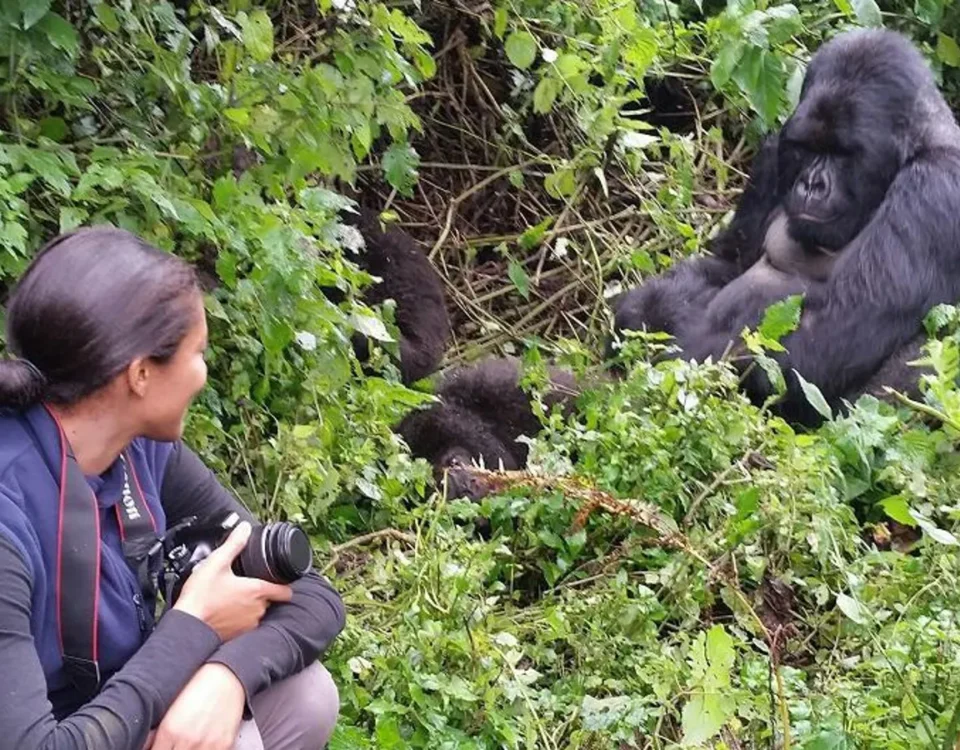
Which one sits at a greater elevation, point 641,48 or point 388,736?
point 641,48

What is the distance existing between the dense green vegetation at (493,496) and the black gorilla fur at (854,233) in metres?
0.19

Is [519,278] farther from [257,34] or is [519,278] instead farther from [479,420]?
[257,34]

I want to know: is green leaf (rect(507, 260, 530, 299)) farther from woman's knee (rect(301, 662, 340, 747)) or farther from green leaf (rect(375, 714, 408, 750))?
woman's knee (rect(301, 662, 340, 747))

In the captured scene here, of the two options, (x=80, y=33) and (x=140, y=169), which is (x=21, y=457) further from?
(x=80, y=33)

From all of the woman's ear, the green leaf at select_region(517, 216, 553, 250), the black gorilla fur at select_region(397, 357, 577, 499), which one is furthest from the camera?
the green leaf at select_region(517, 216, 553, 250)

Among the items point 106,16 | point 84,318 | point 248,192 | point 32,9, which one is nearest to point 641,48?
point 248,192

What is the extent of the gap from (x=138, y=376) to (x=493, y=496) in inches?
51.6

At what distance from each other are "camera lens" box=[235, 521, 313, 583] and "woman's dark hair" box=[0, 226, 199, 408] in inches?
12.3

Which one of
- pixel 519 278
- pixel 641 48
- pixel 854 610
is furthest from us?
pixel 519 278

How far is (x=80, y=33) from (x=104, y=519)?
148 centimetres

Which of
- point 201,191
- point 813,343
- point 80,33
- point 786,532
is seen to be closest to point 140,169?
point 201,191

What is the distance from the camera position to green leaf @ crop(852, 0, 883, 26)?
409 cm

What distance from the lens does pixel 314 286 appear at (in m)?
2.81

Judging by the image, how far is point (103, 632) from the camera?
5.56 ft
